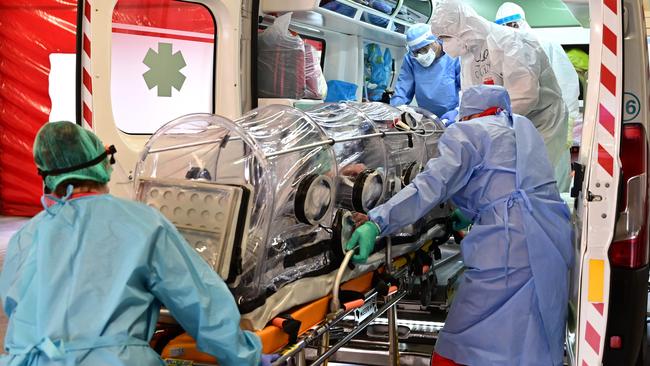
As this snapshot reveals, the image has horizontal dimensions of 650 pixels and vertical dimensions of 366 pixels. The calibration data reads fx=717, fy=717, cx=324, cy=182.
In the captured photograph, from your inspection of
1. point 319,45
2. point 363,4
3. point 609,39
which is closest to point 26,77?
point 319,45

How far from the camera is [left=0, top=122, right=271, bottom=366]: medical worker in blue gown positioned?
179 centimetres

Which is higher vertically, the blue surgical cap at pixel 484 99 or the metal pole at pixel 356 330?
the blue surgical cap at pixel 484 99

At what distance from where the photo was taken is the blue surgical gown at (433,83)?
6066mm

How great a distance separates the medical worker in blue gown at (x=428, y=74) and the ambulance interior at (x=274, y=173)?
818 mm

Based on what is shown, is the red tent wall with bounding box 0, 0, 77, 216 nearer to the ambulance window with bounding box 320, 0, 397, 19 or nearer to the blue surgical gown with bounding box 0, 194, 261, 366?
the ambulance window with bounding box 320, 0, 397, 19

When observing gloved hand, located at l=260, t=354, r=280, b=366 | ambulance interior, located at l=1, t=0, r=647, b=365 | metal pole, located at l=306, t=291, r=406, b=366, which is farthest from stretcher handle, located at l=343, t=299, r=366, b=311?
gloved hand, located at l=260, t=354, r=280, b=366

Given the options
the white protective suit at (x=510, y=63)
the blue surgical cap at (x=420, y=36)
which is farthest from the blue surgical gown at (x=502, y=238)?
the blue surgical cap at (x=420, y=36)

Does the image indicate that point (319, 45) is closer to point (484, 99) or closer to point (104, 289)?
point (484, 99)

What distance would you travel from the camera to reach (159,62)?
3.82 m

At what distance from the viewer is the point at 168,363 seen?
6.91ft

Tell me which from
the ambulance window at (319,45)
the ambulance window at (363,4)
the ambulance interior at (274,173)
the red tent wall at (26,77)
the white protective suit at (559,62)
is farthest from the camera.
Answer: the red tent wall at (26,77)

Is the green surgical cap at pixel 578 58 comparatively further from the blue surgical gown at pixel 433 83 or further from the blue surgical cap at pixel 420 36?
the blue surgical cap at pixel 420 36

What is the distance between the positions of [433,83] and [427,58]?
216 millimetres

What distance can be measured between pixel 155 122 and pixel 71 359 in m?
2.18
